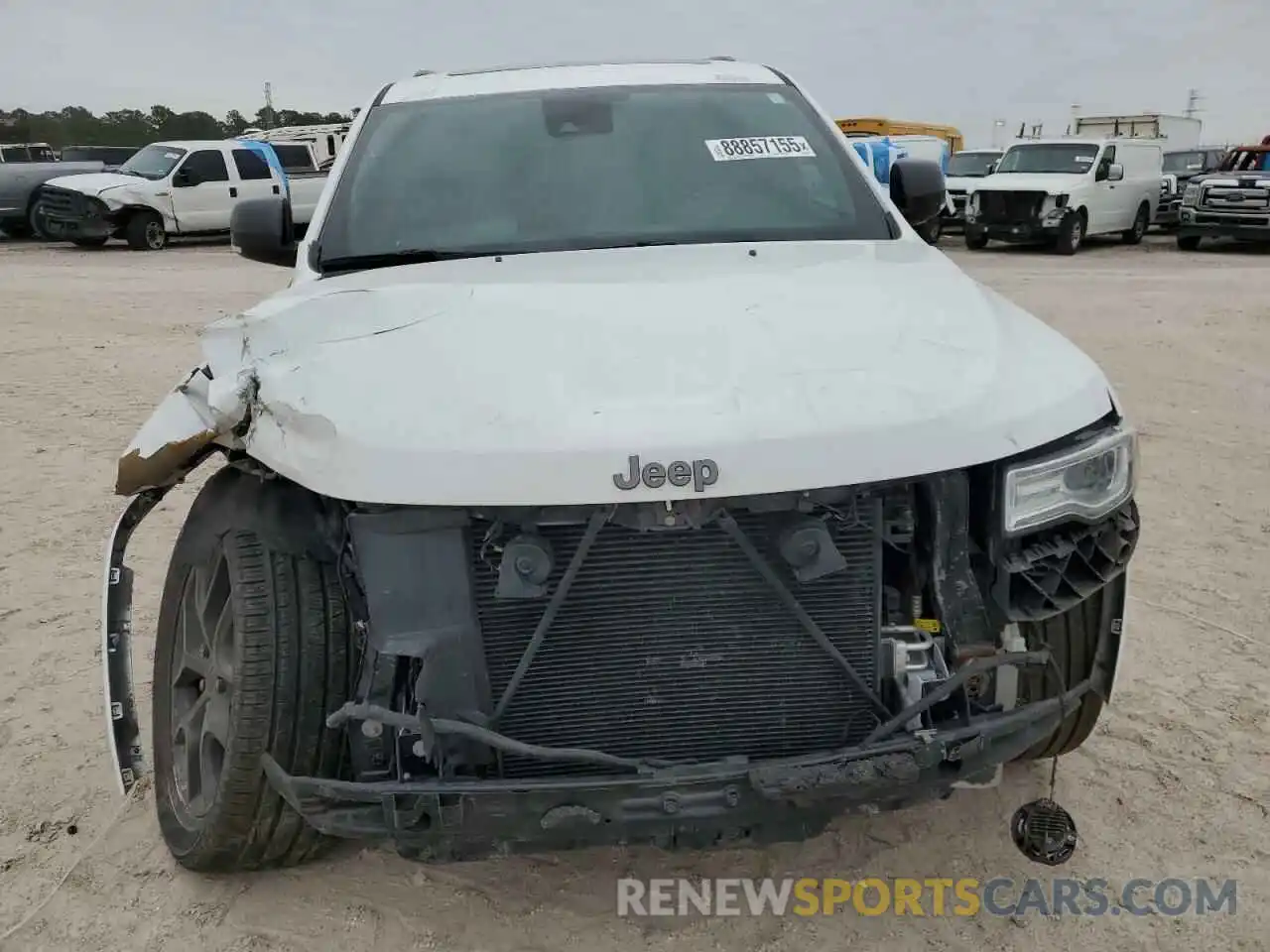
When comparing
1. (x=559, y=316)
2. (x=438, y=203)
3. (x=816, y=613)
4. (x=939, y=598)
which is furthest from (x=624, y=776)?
(x=438, y=203)

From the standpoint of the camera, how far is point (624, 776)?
202 cm

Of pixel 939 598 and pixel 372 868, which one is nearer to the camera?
pixel 939 598

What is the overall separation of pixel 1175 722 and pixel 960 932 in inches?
47.7

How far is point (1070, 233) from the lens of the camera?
17.2 m

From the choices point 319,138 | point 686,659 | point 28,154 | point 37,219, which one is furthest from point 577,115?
point 28,154

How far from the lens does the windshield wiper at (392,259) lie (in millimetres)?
3031

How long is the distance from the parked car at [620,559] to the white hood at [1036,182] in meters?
15.9

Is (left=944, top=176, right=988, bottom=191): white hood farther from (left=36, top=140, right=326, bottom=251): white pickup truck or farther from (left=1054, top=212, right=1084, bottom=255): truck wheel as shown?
(left=36, top=140, right=326, bottom=251): white pickup truck

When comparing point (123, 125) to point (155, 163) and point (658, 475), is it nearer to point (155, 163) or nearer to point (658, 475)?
point (155, 163)

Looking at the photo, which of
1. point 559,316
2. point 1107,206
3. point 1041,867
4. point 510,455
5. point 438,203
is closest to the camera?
point 510,455

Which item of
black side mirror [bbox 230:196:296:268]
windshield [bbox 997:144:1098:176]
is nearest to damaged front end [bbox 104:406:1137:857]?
black side mirror [bbox 230:196:296:268]

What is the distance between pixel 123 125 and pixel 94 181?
3507 cm

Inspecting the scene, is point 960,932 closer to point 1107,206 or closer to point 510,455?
point 510,455

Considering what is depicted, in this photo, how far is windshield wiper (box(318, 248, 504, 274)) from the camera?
303cm
